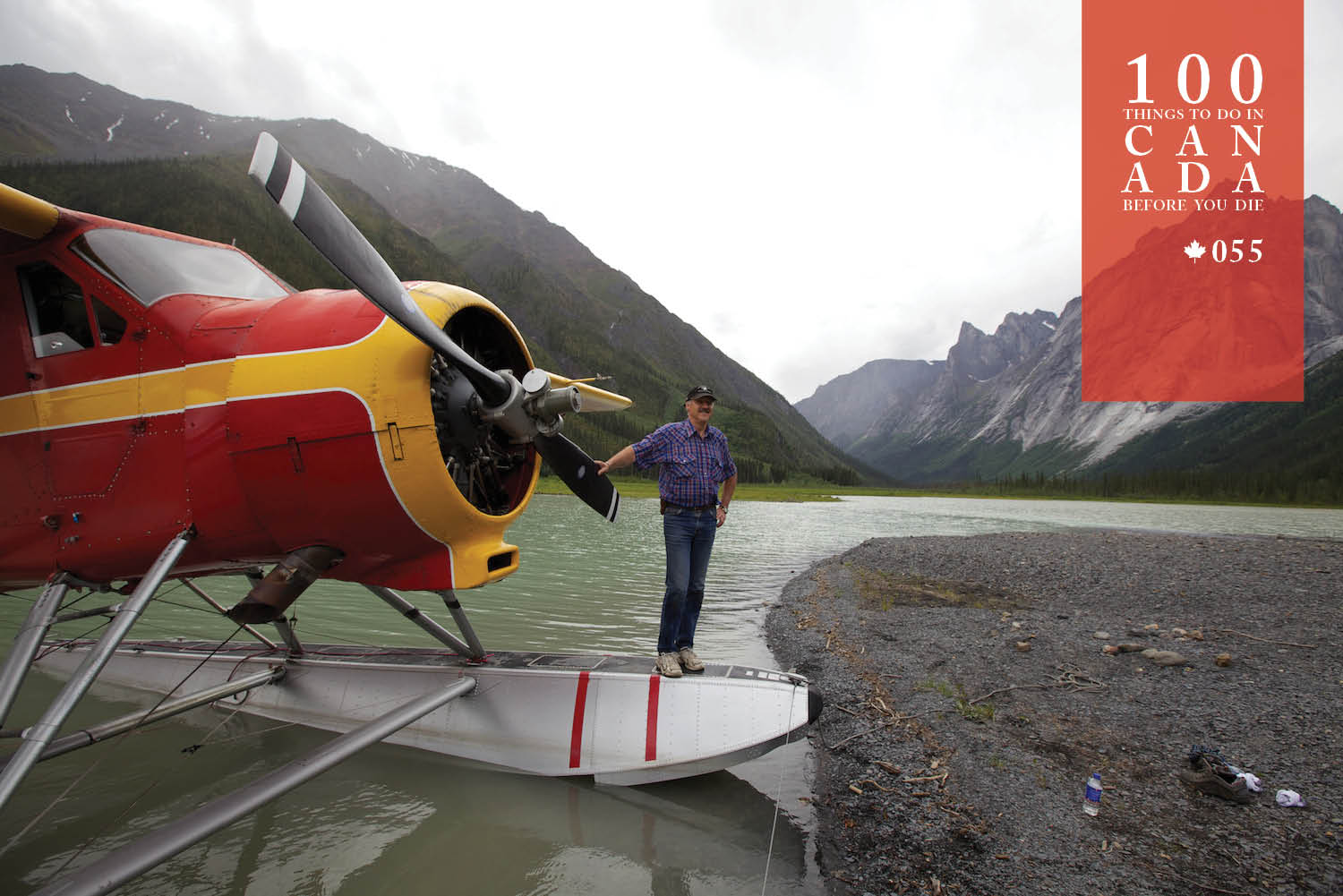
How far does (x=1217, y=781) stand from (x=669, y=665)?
3.87m

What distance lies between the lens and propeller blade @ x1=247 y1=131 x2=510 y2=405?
128 inches

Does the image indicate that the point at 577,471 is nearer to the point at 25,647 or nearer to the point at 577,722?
the point at 577,722

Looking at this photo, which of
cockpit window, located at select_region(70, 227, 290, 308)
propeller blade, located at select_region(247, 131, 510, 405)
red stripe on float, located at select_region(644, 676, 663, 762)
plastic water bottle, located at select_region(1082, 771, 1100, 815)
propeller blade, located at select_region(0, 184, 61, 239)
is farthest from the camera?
red stripe on float, located at select_region(644, 676, 663, 762)

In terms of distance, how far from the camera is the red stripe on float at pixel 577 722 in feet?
16.7

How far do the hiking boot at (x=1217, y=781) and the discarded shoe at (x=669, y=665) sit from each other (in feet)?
12.1

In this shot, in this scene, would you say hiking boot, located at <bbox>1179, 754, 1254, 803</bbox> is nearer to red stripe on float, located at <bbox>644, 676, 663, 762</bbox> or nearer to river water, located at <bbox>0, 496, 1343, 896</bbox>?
river water, located at <bbox>0, 496, 1343, 896</bbox>

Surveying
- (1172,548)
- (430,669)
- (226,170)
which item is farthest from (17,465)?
(226,170)

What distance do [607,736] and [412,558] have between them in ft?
7.30

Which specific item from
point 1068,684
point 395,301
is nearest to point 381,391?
point 395,301

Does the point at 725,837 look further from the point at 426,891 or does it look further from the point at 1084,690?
the point at 1084,690

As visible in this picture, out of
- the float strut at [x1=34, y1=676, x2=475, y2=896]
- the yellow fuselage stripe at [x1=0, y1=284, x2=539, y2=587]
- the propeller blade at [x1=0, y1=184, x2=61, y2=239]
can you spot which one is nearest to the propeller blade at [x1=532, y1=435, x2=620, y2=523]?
the yellow fuselage stripe at [x1=0, y1=284, x2=539, y2=587]

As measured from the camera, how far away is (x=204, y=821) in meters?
3.35

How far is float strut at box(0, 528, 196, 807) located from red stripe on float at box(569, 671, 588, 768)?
300 cm

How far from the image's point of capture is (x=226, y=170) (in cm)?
19012
